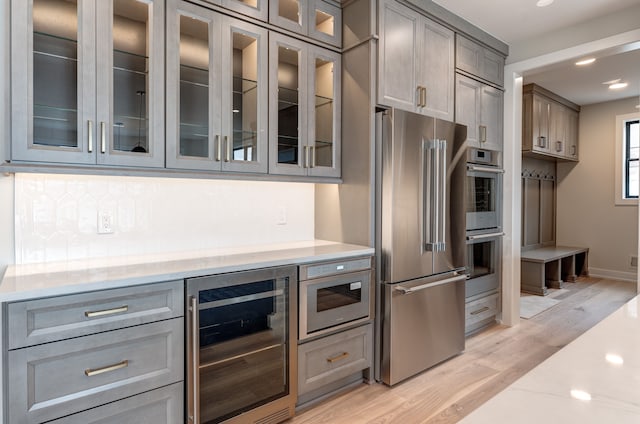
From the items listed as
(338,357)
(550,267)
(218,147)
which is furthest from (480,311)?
(218,147)

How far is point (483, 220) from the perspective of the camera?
350 centimetres

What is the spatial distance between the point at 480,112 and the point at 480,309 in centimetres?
186

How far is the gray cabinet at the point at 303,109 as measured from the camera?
2.36 metres

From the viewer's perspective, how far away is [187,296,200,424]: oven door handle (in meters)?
1.73

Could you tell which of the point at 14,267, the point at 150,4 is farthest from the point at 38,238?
the point at 150,4

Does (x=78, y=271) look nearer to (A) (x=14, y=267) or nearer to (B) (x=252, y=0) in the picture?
(A) (x=14, y=267)

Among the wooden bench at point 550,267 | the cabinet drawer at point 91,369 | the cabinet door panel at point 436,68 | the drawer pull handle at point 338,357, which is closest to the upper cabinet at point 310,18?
the cabinet door panel at point 436,68

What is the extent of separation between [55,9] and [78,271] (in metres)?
1.19

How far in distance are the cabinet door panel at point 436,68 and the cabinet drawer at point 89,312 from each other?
227 cm

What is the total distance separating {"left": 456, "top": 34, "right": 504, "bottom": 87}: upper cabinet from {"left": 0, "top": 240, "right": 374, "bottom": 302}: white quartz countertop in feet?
6.55

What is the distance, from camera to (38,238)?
6.19 ft

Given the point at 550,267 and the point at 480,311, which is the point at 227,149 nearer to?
the point at 480,311

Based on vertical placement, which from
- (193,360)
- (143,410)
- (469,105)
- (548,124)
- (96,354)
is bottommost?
(143,410)

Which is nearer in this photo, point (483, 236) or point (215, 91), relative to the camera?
point (215, 91)
